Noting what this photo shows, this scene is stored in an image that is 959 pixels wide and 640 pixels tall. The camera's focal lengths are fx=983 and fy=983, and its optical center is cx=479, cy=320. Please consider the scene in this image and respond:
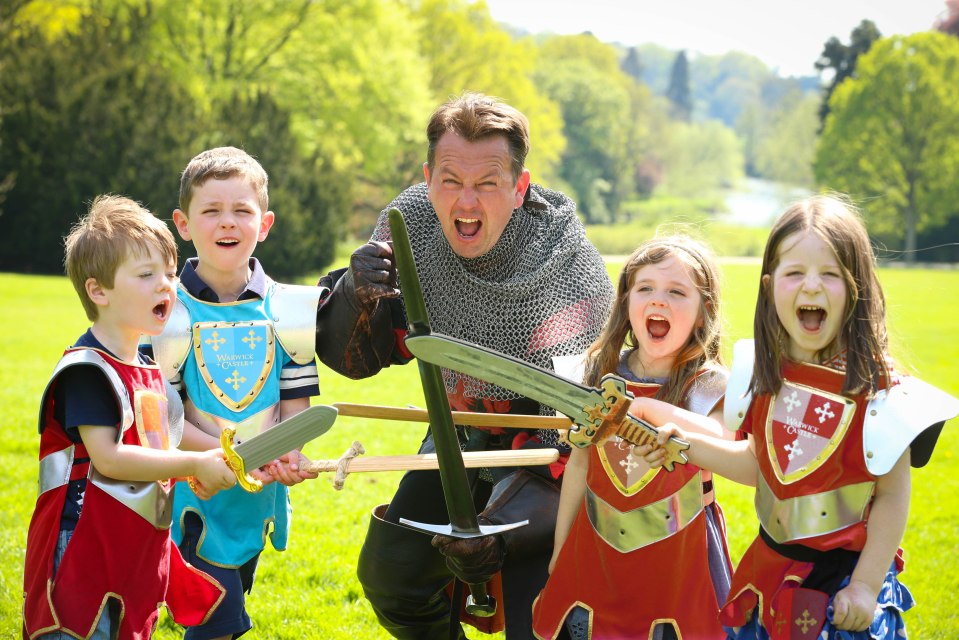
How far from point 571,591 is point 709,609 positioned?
43 cm

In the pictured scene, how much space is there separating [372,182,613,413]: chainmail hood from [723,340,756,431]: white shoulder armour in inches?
31.5

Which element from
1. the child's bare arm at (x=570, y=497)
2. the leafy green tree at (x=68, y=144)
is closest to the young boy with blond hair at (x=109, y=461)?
the child's bare arm at (x=570, y=497)

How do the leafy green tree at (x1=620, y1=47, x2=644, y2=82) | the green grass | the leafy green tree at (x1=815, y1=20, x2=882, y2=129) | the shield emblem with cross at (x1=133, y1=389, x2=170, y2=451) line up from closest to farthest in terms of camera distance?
the shield emblem with cross at (x1=133, y1=389, x2=170, y2=451) → the green grass → the leafy green tree at (x1=815, y1=20, x2=882, y2=129) → the leafy green tree at (x1=620, y1=47, x2=644, y2=82)

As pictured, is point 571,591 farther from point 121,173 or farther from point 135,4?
point 135,4

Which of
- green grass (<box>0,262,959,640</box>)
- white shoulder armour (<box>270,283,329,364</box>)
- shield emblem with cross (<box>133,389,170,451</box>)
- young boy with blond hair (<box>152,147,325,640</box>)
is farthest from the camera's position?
green grass (<box>0,262,959,640</box>)

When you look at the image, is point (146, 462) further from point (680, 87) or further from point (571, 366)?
point (680, 87)

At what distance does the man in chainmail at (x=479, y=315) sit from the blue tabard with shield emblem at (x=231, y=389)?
0.37 meters

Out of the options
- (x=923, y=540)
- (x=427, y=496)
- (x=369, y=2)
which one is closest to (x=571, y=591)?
(x=427, y=496)

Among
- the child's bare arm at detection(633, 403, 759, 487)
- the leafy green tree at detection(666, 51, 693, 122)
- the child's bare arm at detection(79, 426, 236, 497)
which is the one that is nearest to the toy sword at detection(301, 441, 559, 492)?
the child's bare arm at detection(79, 426, 236, 497)

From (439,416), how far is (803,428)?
1029mm

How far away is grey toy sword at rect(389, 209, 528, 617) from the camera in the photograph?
9.13ft

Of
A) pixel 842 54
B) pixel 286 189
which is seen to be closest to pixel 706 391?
pixel 286 189

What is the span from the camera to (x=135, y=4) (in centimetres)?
3028

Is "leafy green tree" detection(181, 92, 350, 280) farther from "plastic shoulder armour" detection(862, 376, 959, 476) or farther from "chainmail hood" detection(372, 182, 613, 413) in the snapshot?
"plastic shoulder armour" detection(862, 376, 959, 476)
